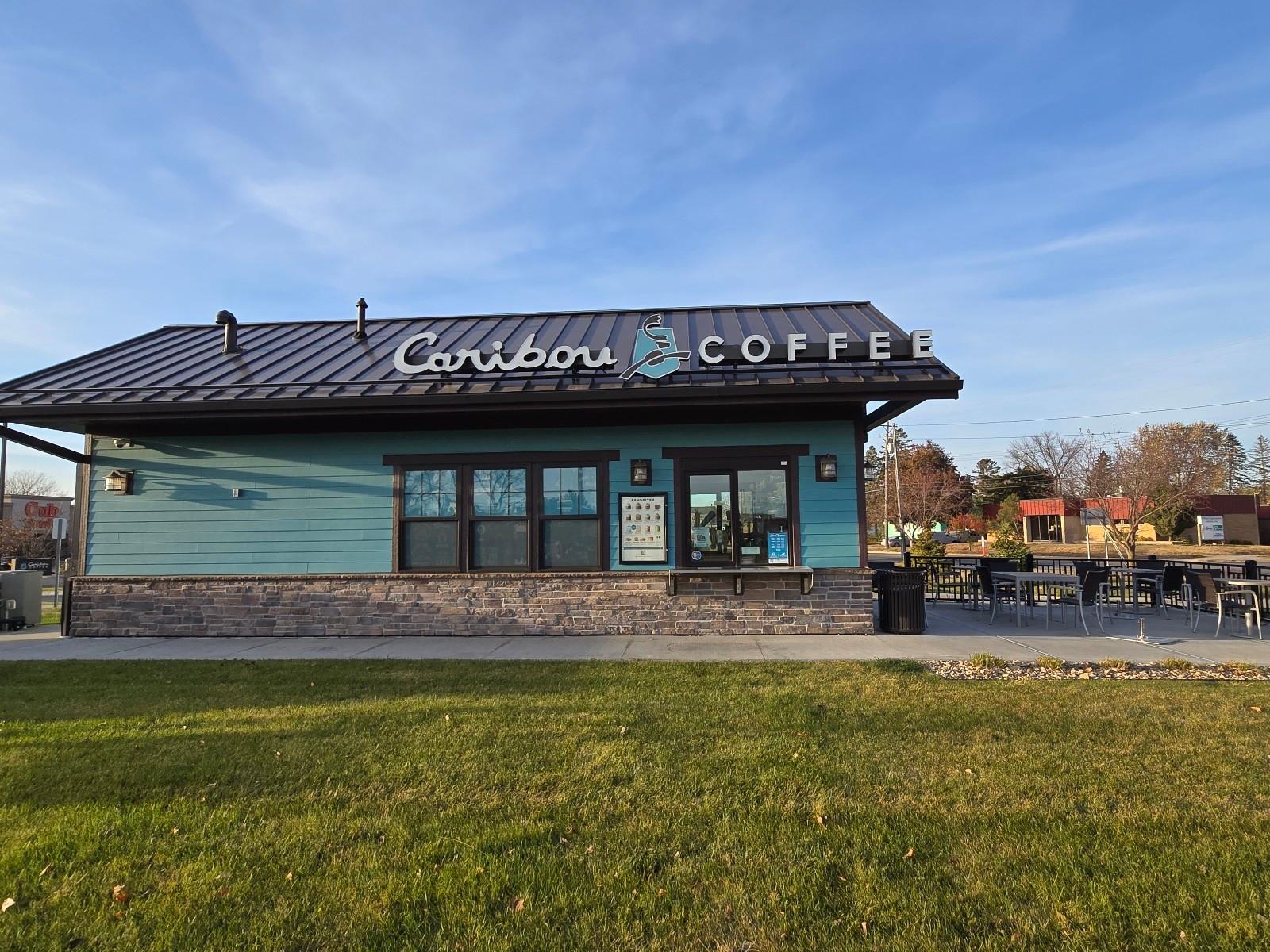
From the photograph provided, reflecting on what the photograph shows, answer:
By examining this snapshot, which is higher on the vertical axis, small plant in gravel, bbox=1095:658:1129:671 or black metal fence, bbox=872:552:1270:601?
black metal fence, bbox=872:552:1270:601

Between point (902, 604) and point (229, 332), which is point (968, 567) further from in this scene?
point (229, 332)

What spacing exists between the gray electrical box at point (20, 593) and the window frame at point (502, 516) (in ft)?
22.8

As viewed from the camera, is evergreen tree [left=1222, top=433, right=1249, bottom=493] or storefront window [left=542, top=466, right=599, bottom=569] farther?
evergreen tree [left=1222, top=433, right=1249, bottom=493]

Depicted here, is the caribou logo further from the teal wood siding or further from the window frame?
the window frame

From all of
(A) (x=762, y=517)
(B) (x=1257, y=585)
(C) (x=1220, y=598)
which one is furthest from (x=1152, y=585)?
(A) (x=762, y=517)

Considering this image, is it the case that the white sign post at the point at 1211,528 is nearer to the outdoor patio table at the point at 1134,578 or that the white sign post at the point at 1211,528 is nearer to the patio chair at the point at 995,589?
the outdoor patio table at the point at 1134,578

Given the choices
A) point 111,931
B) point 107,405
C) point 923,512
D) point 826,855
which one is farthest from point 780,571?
point 923,512

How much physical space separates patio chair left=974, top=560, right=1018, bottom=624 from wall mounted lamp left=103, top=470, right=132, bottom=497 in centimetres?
1333

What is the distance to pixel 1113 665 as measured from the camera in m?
7.45

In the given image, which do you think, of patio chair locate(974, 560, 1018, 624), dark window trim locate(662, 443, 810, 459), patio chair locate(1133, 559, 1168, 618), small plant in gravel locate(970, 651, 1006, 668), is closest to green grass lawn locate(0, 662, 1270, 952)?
small plant in gravel locate(970, 651, 1006, 668)

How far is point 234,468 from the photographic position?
34.6ft

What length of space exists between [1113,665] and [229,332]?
14157 mm

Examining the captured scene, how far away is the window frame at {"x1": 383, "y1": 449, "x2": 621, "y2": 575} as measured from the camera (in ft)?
33.0

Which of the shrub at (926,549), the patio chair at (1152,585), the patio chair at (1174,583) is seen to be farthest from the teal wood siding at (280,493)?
the shrub at (926,549)
